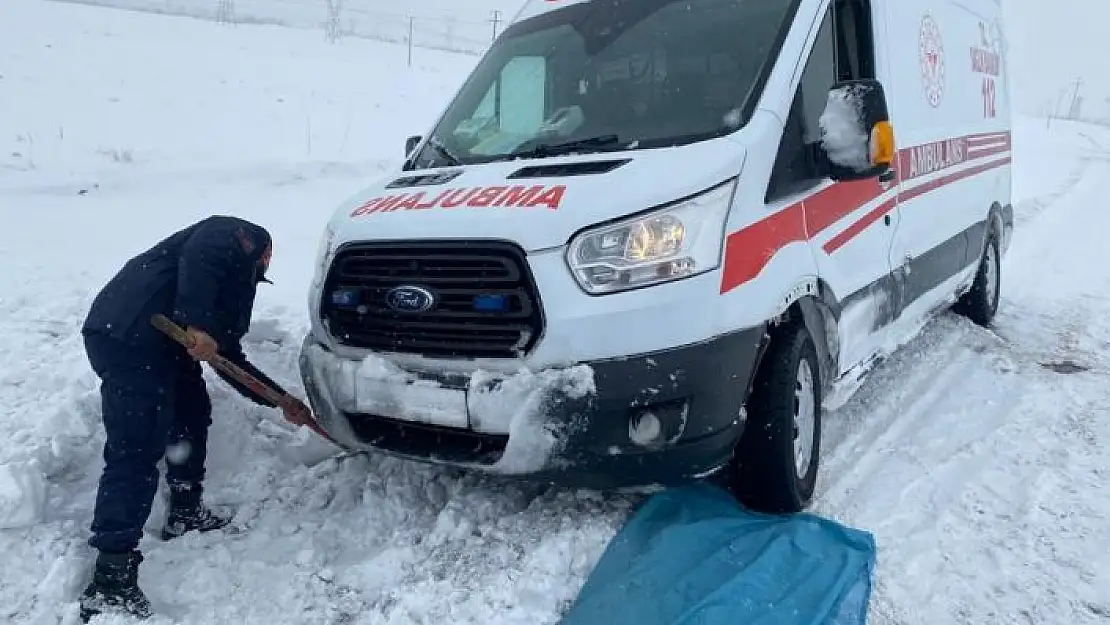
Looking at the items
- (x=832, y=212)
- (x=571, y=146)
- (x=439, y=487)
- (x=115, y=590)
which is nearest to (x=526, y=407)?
(x=439, y=487)

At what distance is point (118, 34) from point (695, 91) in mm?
21954

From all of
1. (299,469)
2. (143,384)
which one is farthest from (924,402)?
(143,384)

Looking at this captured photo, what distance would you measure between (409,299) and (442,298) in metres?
0.14

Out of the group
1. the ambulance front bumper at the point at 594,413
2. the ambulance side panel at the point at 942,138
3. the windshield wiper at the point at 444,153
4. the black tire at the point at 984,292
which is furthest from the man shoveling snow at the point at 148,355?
the black tire at the point at 984,292

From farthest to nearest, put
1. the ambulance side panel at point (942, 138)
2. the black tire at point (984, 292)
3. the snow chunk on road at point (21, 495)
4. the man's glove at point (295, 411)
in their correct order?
the black tire at point (984, 292) < the ambulance side panel at point (942, 138) < the man's glove at point (295, 411) < the snow chunk on road at point (21, 495)

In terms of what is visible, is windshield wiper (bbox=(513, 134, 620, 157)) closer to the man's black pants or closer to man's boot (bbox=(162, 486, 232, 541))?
the man's black pants

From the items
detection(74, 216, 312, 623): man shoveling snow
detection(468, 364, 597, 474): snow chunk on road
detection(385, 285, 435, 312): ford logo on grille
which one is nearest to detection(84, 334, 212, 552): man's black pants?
detection(74, 216, 312, 623): man shoveling snow

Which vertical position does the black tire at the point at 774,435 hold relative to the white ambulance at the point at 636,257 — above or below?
below

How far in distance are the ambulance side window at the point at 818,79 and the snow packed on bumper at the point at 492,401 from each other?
1.10 metres

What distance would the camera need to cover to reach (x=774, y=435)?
3.17m

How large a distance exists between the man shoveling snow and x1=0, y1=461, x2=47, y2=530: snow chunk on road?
296 millimetres

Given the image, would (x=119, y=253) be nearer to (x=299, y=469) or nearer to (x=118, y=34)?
(x=299, y=469)

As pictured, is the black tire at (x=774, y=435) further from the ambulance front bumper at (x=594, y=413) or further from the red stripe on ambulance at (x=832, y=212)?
the red stripe on ambulance at (x=832, y=212)

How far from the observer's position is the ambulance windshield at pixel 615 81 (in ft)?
11.2
